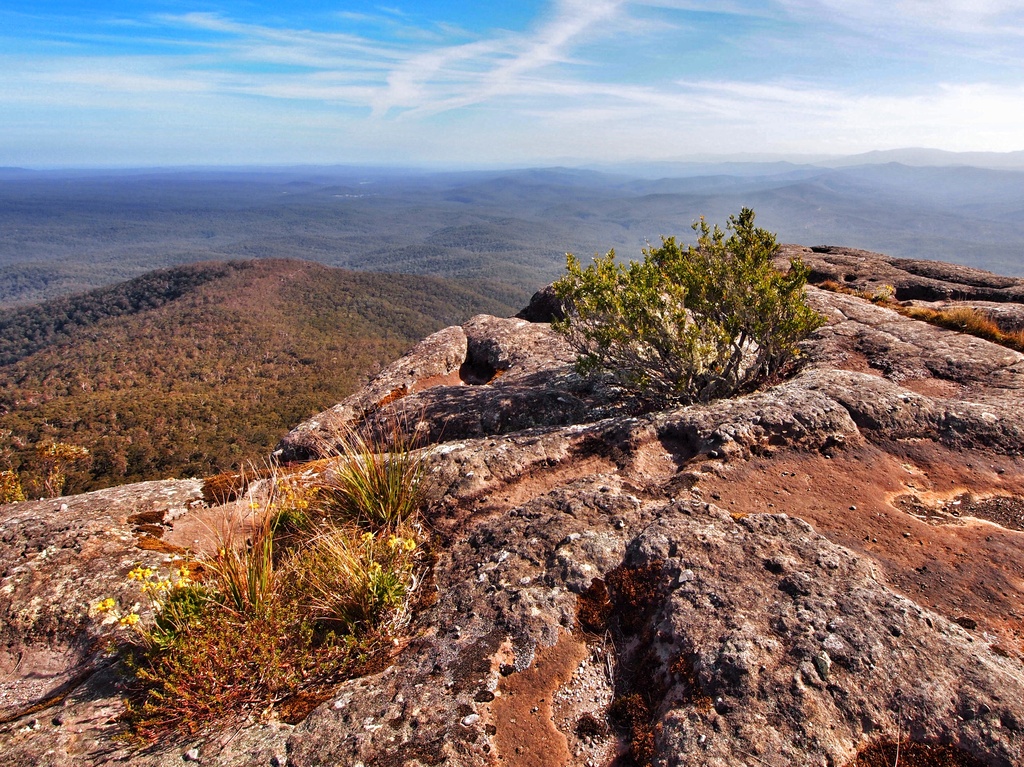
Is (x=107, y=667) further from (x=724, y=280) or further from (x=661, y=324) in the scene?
(x=724, y=280)

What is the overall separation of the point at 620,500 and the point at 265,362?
128803 millimetres

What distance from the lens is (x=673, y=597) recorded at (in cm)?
456

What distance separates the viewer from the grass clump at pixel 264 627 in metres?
3.96

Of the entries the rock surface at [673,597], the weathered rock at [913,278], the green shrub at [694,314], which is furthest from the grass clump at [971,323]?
the green shrub at [694,314]

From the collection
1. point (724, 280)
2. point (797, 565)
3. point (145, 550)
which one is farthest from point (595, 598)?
point (724, 280)

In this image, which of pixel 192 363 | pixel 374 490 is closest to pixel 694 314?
pixel 374 490

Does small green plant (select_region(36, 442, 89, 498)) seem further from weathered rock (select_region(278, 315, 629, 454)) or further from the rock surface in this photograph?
weathered rock (select_region(278, 315, 629, 454))

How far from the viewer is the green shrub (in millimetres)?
8297

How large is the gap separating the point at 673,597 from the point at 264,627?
11.7ft

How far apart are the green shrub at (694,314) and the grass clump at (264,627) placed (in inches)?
192

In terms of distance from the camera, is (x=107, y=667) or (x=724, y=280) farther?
(x=724, y=280)

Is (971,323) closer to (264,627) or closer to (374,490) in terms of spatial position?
(374,490)

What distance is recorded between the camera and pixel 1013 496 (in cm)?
642

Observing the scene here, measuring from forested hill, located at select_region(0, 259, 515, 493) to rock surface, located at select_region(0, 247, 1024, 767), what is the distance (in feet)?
42.2
